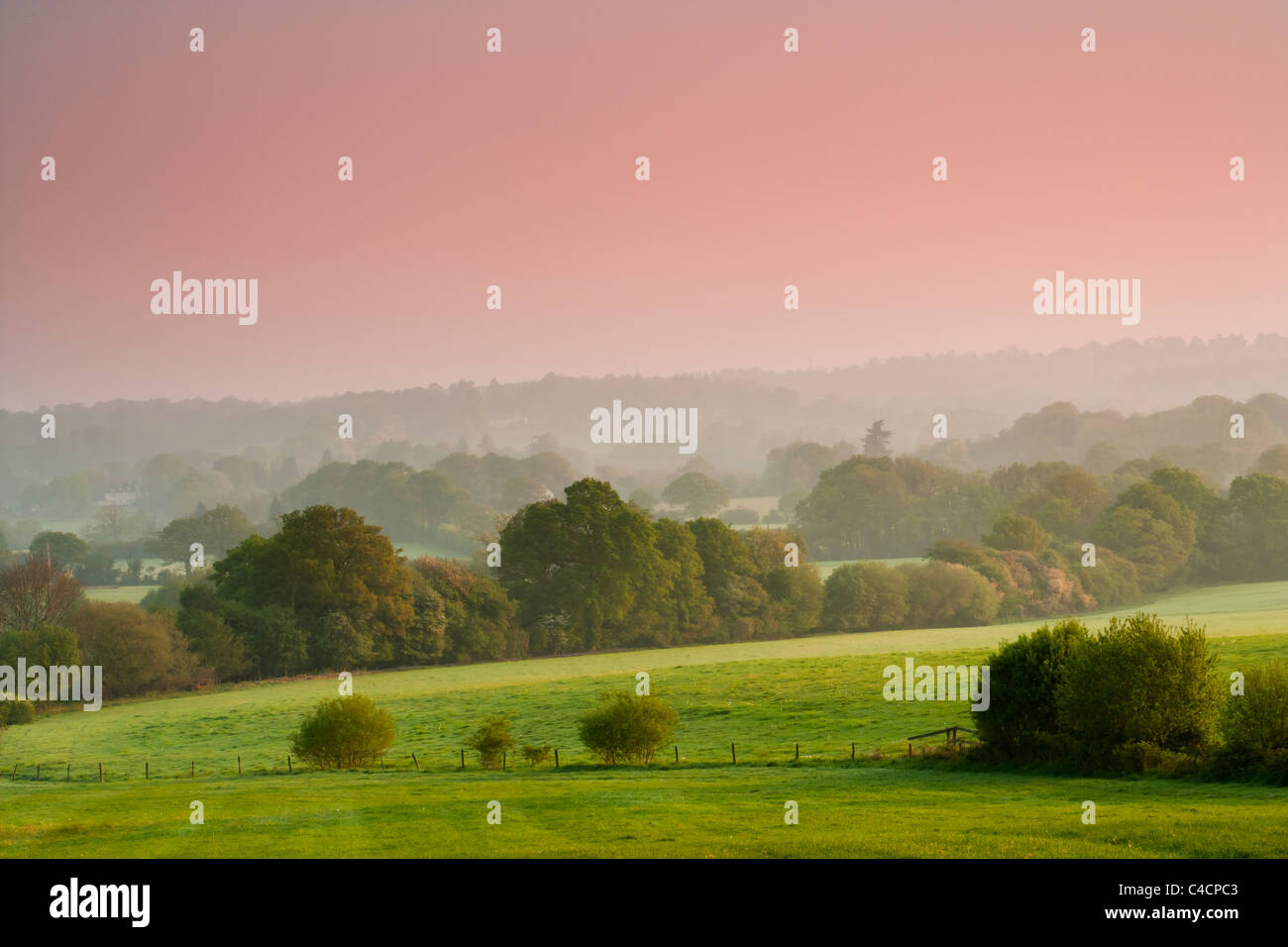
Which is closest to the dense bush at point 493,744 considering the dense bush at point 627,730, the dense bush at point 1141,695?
the dense bush at point 627,730

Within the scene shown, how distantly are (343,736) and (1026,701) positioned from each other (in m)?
25.0

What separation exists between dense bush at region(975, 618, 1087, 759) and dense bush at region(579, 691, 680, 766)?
1132 centimetres

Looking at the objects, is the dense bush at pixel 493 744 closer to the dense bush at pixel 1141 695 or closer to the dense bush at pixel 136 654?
the dense bush at pixel 1141 695

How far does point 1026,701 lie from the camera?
121 feet

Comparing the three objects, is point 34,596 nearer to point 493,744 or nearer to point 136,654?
point 136,654

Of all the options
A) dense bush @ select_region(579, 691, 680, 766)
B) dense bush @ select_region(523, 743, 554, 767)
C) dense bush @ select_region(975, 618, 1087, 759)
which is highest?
dense bush @ select_region(975, 618, 1087, 759)

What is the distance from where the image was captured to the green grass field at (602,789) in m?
24.1

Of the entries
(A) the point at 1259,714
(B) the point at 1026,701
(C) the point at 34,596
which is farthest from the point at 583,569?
(A) the point at 1259,714

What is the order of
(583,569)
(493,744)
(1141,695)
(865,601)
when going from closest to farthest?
(1141,695)
(493,744)
(583,569)
(865,601)

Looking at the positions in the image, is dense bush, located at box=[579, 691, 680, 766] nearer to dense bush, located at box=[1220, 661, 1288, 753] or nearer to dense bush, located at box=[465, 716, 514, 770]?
dense bush, located at box=[465, 716, 514, 770]

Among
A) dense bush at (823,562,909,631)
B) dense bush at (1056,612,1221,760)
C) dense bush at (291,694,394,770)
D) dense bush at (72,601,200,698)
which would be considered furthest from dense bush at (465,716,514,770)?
dense bush at (823,562,909,631)

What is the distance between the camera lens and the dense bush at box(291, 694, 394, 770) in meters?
44.4

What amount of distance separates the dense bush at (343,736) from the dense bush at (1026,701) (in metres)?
22.6

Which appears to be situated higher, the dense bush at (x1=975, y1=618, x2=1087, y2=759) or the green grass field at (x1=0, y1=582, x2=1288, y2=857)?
the dense bush at (x1=975, y1=618, x2=1087, y2=759)
